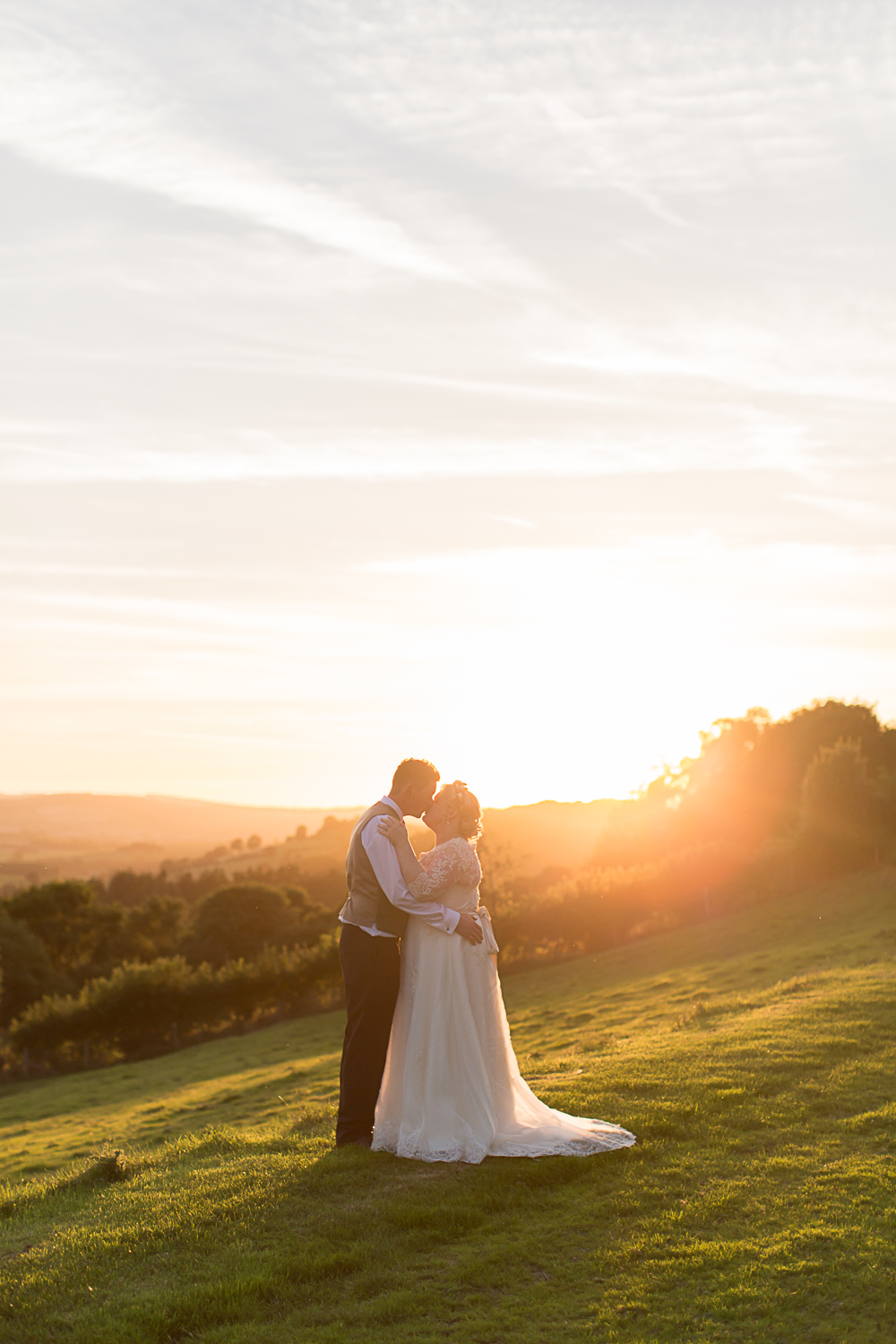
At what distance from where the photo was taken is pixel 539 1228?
739cm

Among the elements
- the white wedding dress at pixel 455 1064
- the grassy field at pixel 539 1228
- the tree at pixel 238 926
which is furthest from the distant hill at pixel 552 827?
the white wedding dress at pixel 455 1064

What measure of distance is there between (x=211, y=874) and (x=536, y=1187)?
88442mm

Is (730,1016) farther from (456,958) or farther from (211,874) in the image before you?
(211,874)

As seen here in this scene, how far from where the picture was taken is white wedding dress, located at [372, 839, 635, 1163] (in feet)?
29.0

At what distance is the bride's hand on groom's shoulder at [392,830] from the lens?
9.20 m

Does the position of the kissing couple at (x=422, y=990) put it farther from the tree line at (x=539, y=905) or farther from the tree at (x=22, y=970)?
the tree at (x=22, y=970)

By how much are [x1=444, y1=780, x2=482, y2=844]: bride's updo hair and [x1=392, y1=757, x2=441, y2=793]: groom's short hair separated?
0.69ft

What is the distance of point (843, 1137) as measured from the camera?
9.57 metres

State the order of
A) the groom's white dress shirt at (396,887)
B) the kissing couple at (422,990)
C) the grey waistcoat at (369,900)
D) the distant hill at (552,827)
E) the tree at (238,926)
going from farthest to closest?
the distant hill at (552,827), the tree at (238,926), the grey waistcoat at (369,900), the groom's white dress shirt at (396,887), the kissing couple at (422,990)

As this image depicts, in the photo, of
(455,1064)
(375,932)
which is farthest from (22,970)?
(455,1064)

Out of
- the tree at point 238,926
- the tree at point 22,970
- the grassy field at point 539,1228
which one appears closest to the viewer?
the grassy field at point 539,1228

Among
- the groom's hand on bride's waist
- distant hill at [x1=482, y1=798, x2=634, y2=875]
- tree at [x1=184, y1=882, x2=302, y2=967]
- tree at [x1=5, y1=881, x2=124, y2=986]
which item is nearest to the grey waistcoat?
the groom's hand on bride's waist

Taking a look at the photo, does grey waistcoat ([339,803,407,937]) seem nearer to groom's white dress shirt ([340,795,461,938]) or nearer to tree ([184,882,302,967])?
groom's white dress shirt ([340,795,461,938])

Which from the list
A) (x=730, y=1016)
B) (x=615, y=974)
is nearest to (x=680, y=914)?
(x=615, y=974)
